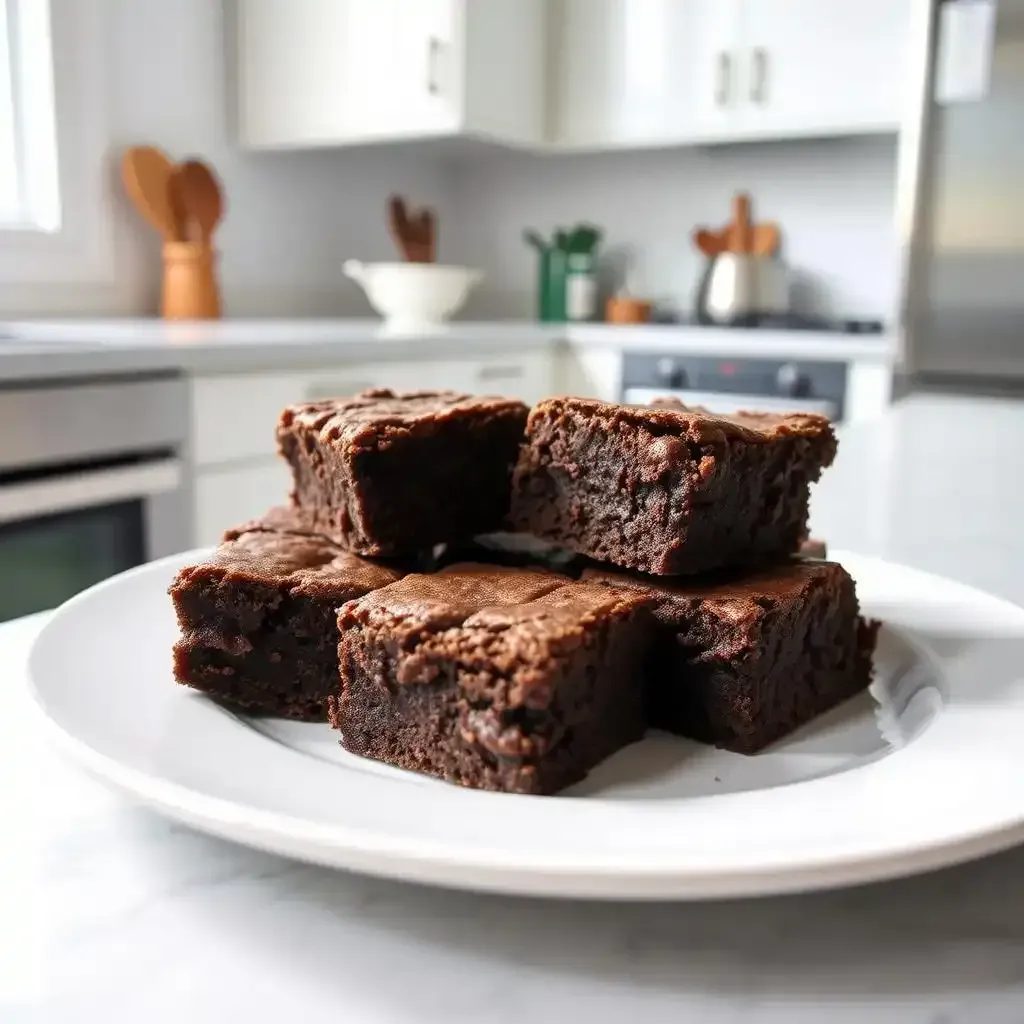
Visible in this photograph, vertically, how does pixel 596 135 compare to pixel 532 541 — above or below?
above

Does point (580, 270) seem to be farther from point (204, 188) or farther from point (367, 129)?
point (204, 188)

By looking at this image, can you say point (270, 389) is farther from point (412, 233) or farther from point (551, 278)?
point (551, 278)

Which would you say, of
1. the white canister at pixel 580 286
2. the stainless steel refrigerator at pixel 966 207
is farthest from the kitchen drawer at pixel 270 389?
the stainless steel refrigerator at pixel 966 207

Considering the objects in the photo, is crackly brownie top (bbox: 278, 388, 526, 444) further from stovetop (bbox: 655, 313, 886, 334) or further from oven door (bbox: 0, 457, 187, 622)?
stovetop (bbox: 655, 313, 886, 334)

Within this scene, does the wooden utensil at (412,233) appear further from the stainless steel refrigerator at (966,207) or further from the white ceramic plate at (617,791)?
the white ceramic plate at (617,791)

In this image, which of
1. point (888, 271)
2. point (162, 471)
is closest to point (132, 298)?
point (162, 471)

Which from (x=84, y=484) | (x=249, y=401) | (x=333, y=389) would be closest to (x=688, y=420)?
(x=84, y=484)

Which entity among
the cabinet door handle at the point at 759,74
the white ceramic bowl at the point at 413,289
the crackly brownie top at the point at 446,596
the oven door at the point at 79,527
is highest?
the cabinet door handle at the point at 759,74
